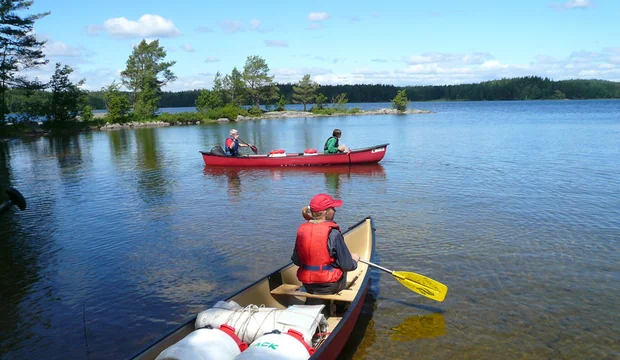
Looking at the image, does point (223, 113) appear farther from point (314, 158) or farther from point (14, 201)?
point (14, 201)

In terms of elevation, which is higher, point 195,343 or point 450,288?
point 195,343

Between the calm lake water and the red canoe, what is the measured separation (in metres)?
0.58

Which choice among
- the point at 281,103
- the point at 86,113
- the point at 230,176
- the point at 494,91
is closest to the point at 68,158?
the point at 230,176

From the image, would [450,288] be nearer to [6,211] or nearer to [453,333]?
[453,333]

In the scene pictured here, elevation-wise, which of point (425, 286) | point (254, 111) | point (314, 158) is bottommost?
point (425, 286)

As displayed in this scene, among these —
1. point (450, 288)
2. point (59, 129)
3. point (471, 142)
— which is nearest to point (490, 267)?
point (450, 288)

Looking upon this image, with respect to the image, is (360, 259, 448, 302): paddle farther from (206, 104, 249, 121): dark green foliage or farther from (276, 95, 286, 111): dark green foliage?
(276, 95, 286, 111): dark green foliage

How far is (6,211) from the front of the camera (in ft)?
44.2

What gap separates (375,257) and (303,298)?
2.88m

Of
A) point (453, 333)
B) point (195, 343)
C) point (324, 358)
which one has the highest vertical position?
point (195, 343)

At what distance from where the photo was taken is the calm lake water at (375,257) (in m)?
6.30

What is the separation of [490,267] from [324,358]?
473cm

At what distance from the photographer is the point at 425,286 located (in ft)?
22.4

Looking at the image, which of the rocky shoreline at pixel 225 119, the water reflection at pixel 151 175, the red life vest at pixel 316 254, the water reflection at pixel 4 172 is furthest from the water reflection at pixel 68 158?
the red life vest at pixel 316 254
